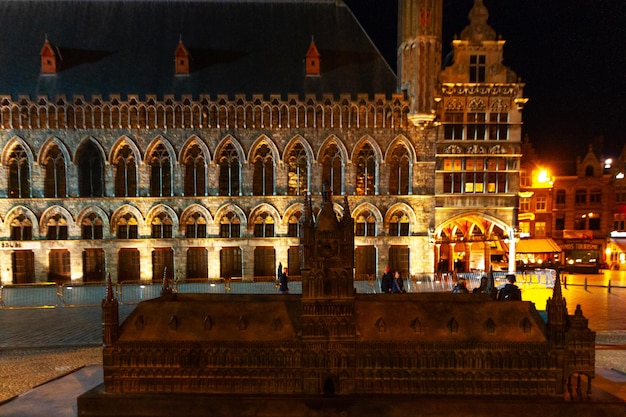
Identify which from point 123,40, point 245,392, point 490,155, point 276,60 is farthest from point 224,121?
point 245,392

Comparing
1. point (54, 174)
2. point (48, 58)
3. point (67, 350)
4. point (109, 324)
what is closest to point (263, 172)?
point (54, 174)

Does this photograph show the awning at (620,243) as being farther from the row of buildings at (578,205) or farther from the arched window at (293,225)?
the arched window at (293,225)

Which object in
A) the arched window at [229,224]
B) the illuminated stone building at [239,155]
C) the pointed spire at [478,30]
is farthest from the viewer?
the arched window at [229,224]

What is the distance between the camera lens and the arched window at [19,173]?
2417 cm

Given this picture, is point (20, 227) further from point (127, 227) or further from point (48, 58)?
point (48, 58)

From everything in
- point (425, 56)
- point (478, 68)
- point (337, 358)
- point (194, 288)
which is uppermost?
point (425, 56)

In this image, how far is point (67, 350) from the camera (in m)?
13.2

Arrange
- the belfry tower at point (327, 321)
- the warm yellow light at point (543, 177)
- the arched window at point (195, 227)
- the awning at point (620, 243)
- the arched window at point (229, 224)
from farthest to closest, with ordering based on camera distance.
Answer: the awning at point (620, 243), the warm yellow light at point (543, 177), the arched window at point (229, 224), the arched window at point (195, 227), the belfry tower at point (327, 321)

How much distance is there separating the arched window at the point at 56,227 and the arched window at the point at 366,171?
722 inches

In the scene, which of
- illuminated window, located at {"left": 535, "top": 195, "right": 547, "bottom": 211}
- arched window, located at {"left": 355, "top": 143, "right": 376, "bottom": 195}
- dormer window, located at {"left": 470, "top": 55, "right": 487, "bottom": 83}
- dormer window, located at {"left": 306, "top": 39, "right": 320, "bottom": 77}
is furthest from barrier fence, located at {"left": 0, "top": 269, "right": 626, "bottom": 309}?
dormer window, located at {"left": 306, "top": 39, "right": 320, "bottom": 77}

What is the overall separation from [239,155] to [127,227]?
832cm

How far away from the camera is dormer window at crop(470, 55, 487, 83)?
2447cm

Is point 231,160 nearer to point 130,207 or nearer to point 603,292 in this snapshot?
point 130,207

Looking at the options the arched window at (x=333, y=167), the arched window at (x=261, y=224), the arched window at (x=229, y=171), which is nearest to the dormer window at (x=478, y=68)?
the arched window at (x=333, y=167)
